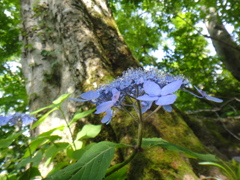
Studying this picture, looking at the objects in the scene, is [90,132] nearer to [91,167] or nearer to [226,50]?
[91,167]

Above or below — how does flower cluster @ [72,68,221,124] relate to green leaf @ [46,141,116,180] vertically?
above

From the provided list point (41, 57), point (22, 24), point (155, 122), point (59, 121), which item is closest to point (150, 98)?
point (155, 122)

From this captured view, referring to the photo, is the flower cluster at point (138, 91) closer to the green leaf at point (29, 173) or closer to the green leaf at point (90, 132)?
the green leaf at point (90, 132)

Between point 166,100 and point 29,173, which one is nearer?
point 166,100

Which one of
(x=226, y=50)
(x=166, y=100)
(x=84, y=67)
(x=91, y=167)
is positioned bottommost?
(x=226, y=50)

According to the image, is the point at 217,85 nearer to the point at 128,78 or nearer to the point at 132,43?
the point at 132,43

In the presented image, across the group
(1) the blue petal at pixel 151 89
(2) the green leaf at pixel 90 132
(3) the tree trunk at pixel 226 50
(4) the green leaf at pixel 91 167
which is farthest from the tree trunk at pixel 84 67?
(3) the tree trunk at pixel 226 50

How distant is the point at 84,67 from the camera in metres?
1.92

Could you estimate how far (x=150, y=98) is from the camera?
1.88 feet

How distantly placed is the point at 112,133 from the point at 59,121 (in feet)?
2.38

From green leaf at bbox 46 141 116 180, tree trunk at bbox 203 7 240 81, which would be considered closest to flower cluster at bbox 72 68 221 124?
green leaf at bbox 46 141 116 180

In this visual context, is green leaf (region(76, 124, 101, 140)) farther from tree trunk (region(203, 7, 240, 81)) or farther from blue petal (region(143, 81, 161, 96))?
tree trunk (region(203, 7, 240, 81))

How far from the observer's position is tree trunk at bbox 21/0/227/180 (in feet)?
3.99

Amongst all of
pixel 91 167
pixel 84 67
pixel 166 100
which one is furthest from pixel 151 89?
pixel 84 67
